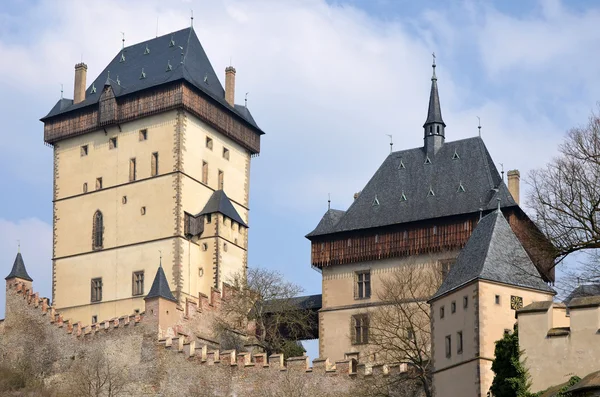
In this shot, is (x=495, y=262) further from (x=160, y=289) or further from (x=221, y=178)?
(x=221, y=178)

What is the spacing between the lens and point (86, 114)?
57.8 metres

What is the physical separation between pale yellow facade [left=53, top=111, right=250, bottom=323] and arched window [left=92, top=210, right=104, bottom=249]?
0.46ft

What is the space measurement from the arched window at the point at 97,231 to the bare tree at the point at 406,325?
14471 millimetres

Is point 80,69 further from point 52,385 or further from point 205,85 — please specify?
point 52,385

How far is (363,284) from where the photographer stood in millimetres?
48500

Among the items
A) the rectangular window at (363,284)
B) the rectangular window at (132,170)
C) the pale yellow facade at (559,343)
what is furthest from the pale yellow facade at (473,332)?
the rectangular window at (132,170)

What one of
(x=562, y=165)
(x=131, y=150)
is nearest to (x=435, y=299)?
(x=562, y=165)

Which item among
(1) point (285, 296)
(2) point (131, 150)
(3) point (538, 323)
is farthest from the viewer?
(2) point (131, 150)

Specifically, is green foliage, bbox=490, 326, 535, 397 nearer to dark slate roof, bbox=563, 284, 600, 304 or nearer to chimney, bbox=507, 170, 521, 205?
dark slate roof, bbox=563, 284, 600, 304

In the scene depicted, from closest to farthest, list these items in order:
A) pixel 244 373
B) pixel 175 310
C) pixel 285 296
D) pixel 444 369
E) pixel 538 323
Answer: pixel 538 323
pixel 444 369
pixel 244 373
pixel 175 310
pixel 285 296

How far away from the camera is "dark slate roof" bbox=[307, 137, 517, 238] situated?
47094mm

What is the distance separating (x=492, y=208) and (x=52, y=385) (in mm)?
17791

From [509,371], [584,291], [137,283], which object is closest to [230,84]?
[137,283]

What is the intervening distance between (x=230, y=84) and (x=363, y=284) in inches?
577
